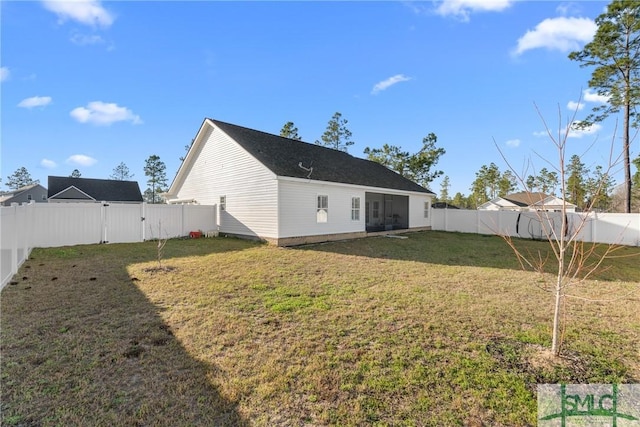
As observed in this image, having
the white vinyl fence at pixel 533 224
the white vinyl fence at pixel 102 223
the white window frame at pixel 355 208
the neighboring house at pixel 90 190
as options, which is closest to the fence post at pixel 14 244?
the white vinyl fence at pixel 102 223

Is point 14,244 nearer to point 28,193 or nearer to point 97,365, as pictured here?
point 97,365

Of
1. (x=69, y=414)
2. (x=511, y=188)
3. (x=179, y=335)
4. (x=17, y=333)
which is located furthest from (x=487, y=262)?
(x=511, y=188)

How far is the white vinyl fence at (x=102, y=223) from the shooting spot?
385 inches

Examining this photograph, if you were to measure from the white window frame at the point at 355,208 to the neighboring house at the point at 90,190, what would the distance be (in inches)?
1184

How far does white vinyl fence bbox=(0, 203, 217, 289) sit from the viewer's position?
9.79 m

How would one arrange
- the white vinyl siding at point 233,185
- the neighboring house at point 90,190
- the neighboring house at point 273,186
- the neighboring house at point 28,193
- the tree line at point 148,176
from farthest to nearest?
the tree line at point 148,176 < the neighboring house at point 28,193 < the neighboring house at point 90,190 < the white vinyl siding at point 233,185 < the neighboring house at point 273,186

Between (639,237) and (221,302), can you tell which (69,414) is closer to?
(221,302)

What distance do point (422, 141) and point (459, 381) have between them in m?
27.8

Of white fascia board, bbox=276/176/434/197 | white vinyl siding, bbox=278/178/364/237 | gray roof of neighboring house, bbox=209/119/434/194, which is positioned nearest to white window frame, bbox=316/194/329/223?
white vinyl siding, bbox=278/178/364/237

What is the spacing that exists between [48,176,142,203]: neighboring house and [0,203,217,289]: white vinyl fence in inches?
918

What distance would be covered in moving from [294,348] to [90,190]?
127 feet

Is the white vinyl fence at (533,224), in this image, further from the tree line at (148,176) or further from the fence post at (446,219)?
the tree line at (148,176)

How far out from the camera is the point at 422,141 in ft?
90.5

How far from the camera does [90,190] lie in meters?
31.9
